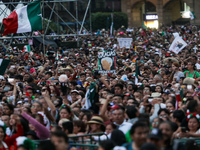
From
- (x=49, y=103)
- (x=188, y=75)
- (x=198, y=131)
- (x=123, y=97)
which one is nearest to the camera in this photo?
(x=198, y=131)

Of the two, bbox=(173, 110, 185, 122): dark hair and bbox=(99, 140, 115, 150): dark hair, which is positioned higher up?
bbox=(99, 140, 115, 150): dark hair

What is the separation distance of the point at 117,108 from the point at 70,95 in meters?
4.03

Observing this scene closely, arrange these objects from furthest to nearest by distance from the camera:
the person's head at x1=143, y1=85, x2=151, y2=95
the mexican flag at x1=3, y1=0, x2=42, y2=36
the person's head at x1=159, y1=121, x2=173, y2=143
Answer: the mexican flag at x1=3, y1=0, x2=42, y2=36 < the person's head at x1=143, y1=85, x2=151, y2=95 < the person's head at x1=159, y1=121, x2=173, y2=143

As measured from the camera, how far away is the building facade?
196ft

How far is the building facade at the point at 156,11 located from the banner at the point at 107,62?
148ft

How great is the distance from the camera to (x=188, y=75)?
12.9 m

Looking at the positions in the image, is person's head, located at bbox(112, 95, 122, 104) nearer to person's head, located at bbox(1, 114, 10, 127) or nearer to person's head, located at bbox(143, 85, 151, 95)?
person's head, located at bbox(143, 85, 151, 95)

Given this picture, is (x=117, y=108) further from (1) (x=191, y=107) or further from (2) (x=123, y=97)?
(2) (x=123, y=97)

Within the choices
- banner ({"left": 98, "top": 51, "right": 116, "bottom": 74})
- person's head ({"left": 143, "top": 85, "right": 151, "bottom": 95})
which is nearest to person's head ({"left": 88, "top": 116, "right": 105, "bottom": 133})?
person's head ({"left": 143, "top": 85, "right": 151, "bottom": 95})

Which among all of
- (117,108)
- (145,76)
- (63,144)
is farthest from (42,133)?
(145,76)

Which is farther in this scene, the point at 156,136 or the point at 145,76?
the point at 145,76

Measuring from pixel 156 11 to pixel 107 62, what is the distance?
48984mm

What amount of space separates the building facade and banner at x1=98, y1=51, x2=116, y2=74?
45.1 metres

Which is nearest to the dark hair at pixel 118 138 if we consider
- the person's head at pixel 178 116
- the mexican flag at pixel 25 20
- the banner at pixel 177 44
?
the person's head at pixel 178 116
